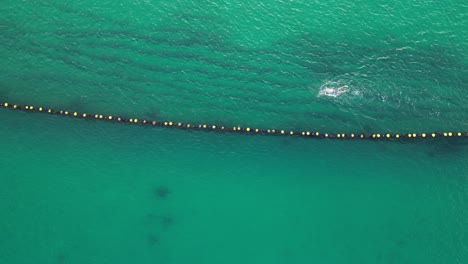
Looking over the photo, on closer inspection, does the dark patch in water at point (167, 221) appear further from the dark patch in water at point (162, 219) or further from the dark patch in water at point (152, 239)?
the dark patch in water at point (152, 239)

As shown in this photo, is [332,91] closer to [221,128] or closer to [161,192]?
[221,128]

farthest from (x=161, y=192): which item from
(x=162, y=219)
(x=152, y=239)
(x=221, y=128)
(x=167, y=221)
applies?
(x=221, y=128)

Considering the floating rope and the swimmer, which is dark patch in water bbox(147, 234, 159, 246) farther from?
the swimmer

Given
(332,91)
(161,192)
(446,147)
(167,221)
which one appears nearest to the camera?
(167,221)

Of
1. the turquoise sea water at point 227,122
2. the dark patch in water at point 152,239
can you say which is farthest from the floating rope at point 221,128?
the dark patch in water at point 152,239

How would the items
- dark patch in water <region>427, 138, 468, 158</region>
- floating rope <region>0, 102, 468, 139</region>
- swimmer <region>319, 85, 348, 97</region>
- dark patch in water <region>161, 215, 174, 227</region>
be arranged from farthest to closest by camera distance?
swimmer <region>319, 85, 348, 97</region>, floating rope <region>0, 102, 468, 139</region>, dark patch in water <region>427, 138, 468, 158</region>, dark patch in water <region>161, 215, 174, 227</region>

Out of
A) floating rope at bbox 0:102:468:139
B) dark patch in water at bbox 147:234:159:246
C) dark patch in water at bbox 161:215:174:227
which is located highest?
floating rope at bbox 0:102:468:139

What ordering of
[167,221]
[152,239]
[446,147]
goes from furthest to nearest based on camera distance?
1. [446,147]
2. [167,221]
3. [152,239]

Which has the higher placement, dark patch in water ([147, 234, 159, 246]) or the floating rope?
the floating rope

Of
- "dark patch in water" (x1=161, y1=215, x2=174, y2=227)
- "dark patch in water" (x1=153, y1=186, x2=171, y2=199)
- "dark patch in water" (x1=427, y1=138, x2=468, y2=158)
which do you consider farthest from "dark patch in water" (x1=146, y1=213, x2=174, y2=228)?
"dark patch in water" (x1=427, y1=138, x2=468, y2=158)
